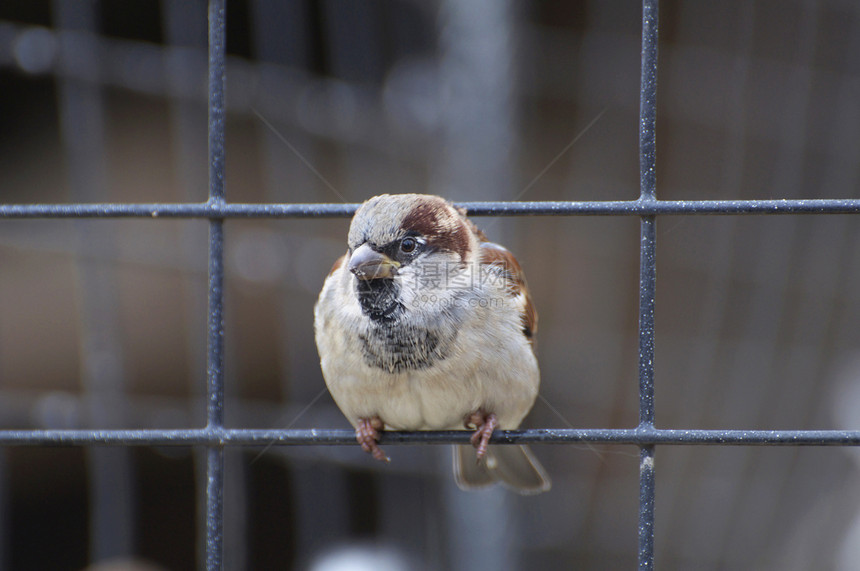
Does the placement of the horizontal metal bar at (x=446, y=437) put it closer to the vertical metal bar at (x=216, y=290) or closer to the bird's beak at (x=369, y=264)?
the vertical metal bar at (x=216, y=290)

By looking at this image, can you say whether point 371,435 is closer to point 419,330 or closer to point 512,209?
point 419,330

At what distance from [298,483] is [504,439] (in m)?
1.44

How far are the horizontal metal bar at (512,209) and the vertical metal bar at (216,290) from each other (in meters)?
0.03

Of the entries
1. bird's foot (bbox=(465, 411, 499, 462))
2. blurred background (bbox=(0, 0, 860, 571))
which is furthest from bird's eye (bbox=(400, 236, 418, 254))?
blurred background (bbox=(0, 0, 860, 571))

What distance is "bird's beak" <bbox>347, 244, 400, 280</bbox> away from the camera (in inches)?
39.8

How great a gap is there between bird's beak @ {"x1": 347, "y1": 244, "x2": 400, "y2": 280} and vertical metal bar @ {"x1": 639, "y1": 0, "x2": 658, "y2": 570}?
12.3 inches

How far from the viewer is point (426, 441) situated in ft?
2.98

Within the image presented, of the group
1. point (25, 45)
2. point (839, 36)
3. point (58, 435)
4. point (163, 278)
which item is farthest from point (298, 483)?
point (839, 36)

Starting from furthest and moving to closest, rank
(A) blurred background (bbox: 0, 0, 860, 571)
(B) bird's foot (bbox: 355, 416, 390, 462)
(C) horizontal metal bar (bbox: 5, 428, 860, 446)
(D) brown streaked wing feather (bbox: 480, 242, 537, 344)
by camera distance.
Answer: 1. (A) blurred background (bbox: 0, 0, 860, 571)
2. (D) brown streaked wing feather (bbox: 480, 242, 537, 344)
3. (B) bird's foot (bbox: 355, 416, 390, 462)
4. (C) horizontal metal bar (bbox: 5, 428, 860, 446)

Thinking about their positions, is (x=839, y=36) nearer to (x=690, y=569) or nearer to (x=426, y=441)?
(x=690, y=569)

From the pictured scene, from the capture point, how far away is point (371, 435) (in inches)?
39.2

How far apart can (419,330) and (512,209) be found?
0.70ft

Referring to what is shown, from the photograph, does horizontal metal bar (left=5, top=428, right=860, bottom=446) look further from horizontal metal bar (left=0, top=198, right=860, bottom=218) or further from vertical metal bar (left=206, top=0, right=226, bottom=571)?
horizontal metal bar (left=0, top=198, right=860, bottom=218)

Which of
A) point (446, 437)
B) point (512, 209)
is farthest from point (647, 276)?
point (446, 437)
